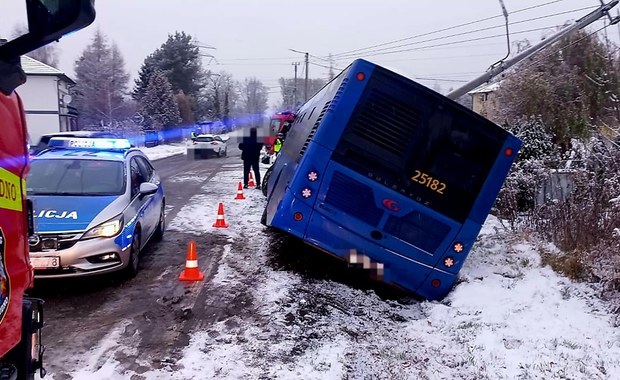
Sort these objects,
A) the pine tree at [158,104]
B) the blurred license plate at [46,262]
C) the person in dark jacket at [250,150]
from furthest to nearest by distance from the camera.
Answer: the pine tree at [158,104] → the person in dark jacket at [250,150] → the blurred license plate at [46,262]

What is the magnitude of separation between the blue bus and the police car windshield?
264 cm

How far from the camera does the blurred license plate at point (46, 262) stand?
5871 millimetres

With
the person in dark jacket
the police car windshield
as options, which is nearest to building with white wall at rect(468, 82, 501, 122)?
the person in dark jacket

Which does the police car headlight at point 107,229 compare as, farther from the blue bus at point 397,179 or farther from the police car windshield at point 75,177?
the blue bus at point 397,179

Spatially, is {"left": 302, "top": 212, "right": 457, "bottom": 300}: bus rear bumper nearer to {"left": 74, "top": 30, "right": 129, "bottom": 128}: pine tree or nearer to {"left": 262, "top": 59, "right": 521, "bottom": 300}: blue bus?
{"left": 262, "top": 59, "right": 521, "bottom": 300}: blue bus

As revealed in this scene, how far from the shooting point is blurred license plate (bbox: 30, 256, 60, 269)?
587 centimetres

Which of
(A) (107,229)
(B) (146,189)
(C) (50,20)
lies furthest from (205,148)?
(C) (50,20)

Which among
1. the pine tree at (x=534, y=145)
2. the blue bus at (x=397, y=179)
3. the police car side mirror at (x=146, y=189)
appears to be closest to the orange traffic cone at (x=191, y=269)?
the police car side mirror at (x=146, y=189)

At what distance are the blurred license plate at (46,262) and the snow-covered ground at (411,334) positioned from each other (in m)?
1.40

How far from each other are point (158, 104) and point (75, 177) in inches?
2081

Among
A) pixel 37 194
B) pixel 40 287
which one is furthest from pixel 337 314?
pixel 37 194

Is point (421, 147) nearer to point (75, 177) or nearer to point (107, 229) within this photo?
point (107, 229)

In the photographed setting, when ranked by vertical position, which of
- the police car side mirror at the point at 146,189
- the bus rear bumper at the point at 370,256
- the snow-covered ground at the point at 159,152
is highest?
the police car side mirror at the point at 146,189

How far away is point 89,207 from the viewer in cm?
650
